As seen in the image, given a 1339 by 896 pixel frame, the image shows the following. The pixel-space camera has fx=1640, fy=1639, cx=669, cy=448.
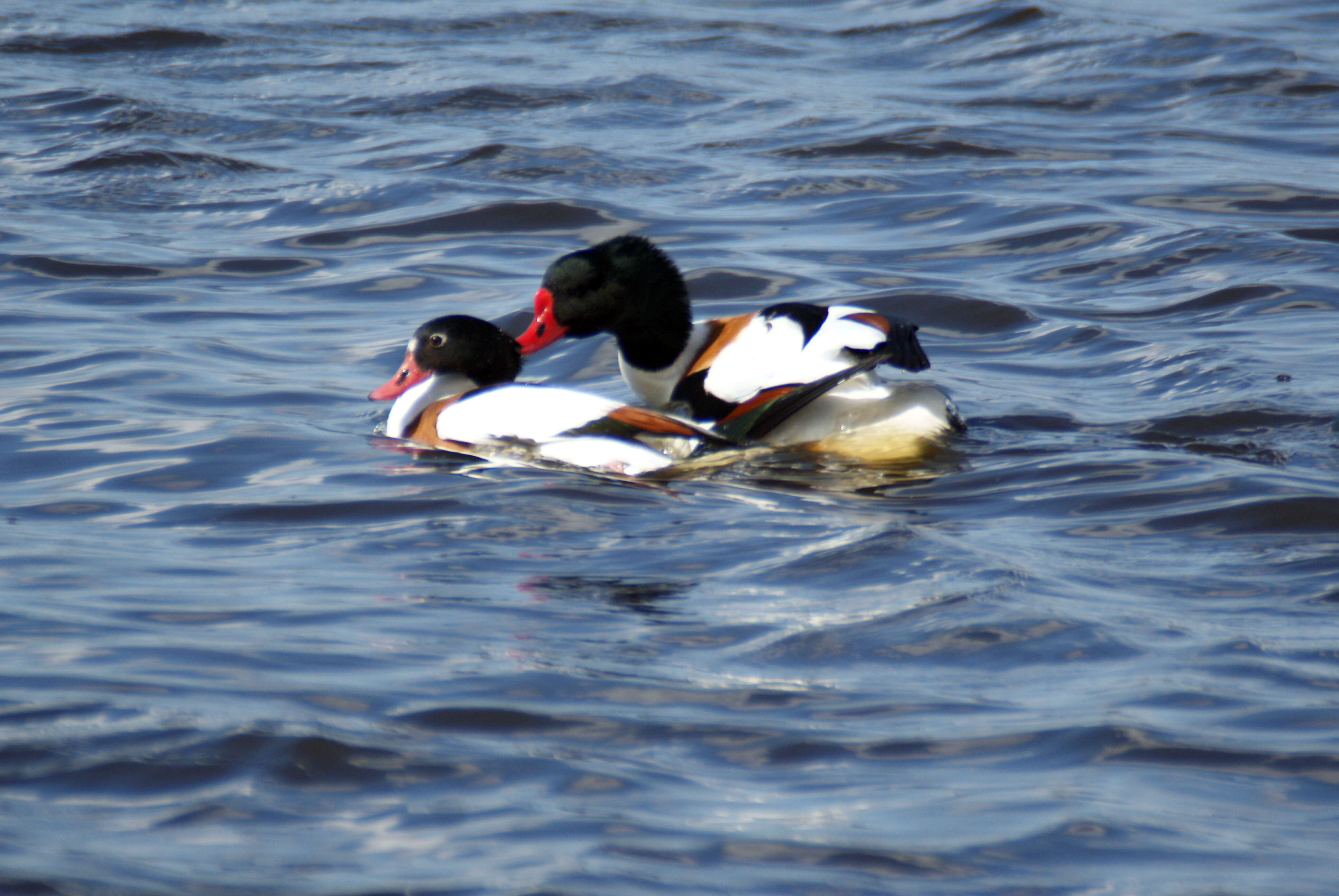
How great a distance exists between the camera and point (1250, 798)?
328cm

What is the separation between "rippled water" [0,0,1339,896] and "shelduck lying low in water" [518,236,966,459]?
8.1 inches

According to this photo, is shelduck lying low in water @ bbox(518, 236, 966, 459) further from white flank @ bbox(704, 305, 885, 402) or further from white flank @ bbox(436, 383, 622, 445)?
white flank @ bbox(436, 383, 622, 445)

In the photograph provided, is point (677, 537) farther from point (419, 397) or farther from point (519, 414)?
point (419, 397)

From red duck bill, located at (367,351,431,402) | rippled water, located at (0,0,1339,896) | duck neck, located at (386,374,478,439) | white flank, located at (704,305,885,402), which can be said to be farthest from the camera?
red duck bill, located at (367,351,431,402)

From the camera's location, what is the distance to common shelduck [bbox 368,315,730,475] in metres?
5.91

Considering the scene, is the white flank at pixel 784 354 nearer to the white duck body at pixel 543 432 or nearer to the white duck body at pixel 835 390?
the white duck body at pixel 835 390

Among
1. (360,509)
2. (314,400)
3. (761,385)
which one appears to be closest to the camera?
(360,509)

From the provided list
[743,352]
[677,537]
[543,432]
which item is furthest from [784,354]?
[677,537]

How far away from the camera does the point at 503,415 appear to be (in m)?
6.20

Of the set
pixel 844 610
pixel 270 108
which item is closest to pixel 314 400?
pixel 844 610

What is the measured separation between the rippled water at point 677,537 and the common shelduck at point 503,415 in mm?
183

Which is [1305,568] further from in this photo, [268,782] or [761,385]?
[268,782]

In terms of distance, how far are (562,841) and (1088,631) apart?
5.53 ft

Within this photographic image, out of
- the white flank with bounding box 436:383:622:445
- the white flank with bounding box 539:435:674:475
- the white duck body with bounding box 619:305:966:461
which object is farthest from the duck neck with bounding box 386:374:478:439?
the white duck body with bounding box 619:305:966:461
